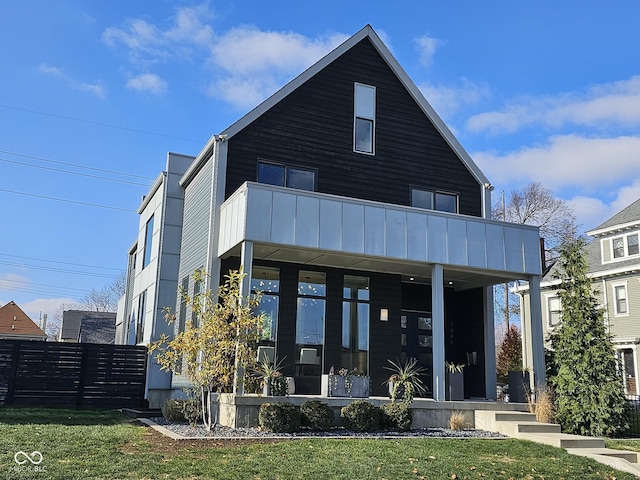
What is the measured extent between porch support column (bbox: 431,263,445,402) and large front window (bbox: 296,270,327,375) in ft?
9.92

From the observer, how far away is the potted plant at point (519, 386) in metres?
15.4

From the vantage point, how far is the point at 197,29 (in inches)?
563

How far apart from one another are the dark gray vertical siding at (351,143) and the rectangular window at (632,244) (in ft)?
43.9

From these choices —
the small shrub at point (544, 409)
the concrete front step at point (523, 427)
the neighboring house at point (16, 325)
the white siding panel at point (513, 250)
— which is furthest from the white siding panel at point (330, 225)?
the neighboring house at point (16, 325)

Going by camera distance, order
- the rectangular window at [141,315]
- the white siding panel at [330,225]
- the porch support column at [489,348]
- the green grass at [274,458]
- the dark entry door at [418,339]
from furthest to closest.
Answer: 1. the rectangular window at [141,315]
2. the dark entry door at [418,339]
3. the porch support column at [489,348]
4. the white siding panel at [330,225]
5. the green grass at [274,458]

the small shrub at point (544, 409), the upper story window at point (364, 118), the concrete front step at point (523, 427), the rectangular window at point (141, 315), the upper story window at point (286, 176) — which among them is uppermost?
the upper story window at point (364, 118)

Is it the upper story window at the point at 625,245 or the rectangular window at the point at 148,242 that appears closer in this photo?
the rectangular window at the point at 148,242

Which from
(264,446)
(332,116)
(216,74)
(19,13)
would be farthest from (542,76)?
(19,13)

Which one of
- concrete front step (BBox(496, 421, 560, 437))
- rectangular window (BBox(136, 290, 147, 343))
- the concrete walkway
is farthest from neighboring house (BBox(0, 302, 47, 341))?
concrete front step (BBox(496, 421, 560, 437))

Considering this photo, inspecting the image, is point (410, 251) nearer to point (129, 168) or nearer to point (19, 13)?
point (19, 13)

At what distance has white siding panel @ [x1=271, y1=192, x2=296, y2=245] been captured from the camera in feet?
45.4

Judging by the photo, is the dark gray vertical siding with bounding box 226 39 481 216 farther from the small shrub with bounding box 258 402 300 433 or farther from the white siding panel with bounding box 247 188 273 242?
the small shrub with bounding box 258 402 300 433

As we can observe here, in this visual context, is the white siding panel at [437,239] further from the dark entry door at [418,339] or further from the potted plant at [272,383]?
the potted plant at [272,383]

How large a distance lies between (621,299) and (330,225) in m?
19.3
